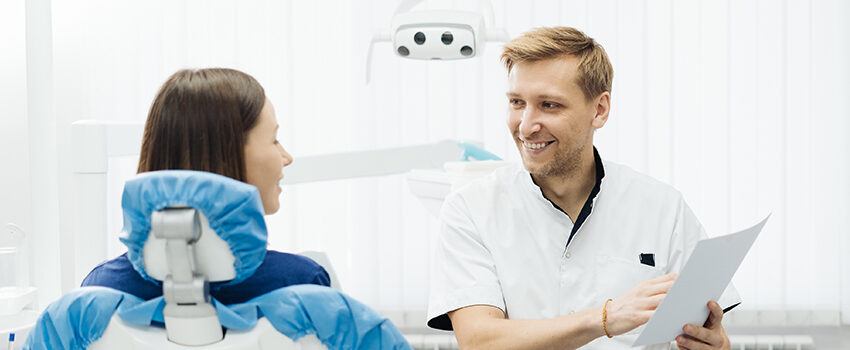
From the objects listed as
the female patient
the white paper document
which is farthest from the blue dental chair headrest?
the white paper document

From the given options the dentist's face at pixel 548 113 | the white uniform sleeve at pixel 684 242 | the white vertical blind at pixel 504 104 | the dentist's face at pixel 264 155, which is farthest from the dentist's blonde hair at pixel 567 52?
the white vertical blind at pixel 504 104

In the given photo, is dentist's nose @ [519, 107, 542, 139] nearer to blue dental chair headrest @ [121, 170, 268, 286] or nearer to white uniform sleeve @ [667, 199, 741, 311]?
white uniform sleeve @ [667, 199, 741, 311]

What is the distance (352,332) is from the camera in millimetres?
926

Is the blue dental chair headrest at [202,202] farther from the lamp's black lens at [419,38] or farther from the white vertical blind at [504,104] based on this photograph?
the white vertical blind at [504,104]

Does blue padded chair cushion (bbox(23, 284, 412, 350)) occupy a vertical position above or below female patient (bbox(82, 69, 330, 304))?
below

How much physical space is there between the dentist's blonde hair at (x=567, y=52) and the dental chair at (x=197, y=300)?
758mm

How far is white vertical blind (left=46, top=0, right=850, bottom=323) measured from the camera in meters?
2.89

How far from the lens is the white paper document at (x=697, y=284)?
1.19 m

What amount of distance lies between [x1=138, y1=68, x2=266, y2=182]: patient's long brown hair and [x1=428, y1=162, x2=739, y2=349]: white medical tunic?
0.66m

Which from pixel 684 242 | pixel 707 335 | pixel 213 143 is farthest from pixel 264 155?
pixel 684 242

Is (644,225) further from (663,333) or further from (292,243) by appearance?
(292,243)

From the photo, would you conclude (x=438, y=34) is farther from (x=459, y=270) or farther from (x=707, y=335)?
(x=707, y=335)

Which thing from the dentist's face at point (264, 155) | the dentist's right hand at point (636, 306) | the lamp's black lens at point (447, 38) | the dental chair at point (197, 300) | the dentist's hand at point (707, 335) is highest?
the lamp's black lens at point (447, 38)

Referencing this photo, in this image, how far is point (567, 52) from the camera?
1547mm
